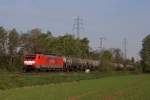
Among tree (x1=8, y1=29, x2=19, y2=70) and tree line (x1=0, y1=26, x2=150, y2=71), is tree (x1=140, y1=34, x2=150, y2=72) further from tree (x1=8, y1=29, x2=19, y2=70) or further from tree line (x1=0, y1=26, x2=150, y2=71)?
tree (x1=8, y1=29, x2=19, y2=70)

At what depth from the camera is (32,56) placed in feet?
211

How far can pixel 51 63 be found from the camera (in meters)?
69.7

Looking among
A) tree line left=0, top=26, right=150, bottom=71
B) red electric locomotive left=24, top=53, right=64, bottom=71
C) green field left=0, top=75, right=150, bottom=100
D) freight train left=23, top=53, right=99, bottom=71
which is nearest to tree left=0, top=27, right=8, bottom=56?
tree line left=0, top=26, right=150, bottom=71

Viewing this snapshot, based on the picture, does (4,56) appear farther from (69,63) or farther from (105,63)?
(105,63)

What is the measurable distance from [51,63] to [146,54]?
64117 mm

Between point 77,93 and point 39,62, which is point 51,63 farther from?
point 77,93

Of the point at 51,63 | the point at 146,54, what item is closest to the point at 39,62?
the point at 51,63

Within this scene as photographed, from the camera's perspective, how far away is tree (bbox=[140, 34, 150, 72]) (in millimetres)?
124312

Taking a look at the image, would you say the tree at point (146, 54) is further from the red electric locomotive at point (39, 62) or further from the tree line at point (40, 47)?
the red electric locomotive at point (39, 62)

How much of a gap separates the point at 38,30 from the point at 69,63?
28056 mm

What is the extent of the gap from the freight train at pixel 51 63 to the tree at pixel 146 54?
37.3 meters

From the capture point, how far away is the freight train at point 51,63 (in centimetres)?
6438

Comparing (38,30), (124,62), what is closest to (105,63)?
(38,30)

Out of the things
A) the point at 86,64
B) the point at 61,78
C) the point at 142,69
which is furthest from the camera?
the point at 142,69
